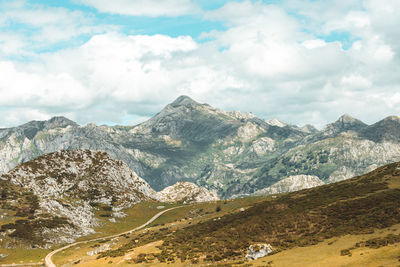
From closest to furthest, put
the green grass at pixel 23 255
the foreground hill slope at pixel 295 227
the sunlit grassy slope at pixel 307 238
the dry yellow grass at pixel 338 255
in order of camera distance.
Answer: the dry yellow grass at pixel 338 255 → the sunlit grassy slope at pixel 307 238 → the foreground hill slope at pixel 295 227 → the green grass at pixel 23 255

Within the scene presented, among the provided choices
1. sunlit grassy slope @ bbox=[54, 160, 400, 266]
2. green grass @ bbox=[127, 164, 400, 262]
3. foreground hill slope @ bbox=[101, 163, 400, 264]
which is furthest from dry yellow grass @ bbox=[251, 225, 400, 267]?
green grass @ bbox=[127, 164, 400, 262]

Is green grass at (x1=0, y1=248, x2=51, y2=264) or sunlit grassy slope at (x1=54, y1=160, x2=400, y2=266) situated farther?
green grass at (x1=0, y1=248, x2=51, y2=264)

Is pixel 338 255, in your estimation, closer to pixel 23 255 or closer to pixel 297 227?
pixel 297 227

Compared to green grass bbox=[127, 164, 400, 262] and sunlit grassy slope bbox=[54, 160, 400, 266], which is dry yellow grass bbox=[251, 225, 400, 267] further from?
green grass bbox=[127, 164, 400, 262]

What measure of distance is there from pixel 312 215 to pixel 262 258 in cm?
2388

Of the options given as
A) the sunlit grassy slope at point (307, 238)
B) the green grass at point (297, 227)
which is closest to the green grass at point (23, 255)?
the sunlit grassy slope at point (307, 238)

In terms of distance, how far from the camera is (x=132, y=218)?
193375 mm

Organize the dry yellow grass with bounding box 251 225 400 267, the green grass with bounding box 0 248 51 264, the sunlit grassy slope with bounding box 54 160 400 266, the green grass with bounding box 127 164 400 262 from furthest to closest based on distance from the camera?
1. the green grass with bounding box 0 248 51 264
2. the green grass with bounding box 127 164 400 262
3. the sunlit grassy slope with bounding box 54 160 400 266
4. the dry yellow grass with bounding box 251 225 400 267

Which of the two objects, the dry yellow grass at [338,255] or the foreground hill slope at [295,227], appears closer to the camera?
the dry yellow grass at [338,255]

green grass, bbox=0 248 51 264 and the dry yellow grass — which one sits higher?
the dry yellow grass

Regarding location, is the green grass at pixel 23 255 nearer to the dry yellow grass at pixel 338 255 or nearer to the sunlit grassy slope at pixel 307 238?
the sunlit grassy slope at pixel 307 238

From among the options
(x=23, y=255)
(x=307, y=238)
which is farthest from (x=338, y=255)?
(x=23, y=255)

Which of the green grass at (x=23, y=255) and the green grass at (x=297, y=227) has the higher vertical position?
the green grass at (x=297, y=227)

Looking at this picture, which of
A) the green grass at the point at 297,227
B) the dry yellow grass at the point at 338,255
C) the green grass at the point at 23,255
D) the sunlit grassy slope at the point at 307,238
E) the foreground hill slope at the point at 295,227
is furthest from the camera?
the green grass at the point at 23,255
